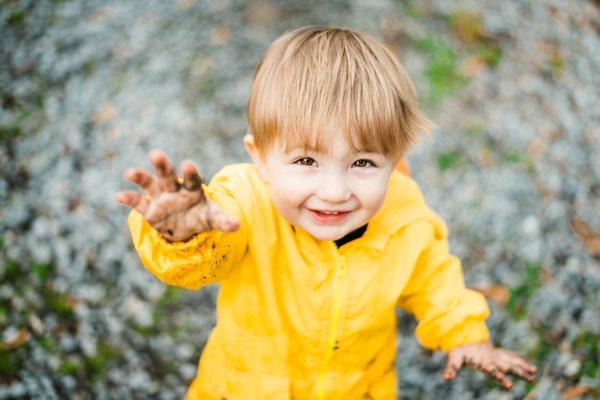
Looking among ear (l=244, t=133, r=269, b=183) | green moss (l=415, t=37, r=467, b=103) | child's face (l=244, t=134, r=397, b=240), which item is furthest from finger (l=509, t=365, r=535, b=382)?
green moss (l=415, t=37, r=467, b=103)

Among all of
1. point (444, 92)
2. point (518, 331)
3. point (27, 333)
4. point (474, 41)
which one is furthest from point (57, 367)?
point (474, 41)

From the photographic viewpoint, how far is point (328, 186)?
1913 millimetres

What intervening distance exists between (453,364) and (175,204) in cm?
140

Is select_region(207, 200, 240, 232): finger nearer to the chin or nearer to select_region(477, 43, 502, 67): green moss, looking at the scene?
the chin

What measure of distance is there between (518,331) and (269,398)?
2.10m

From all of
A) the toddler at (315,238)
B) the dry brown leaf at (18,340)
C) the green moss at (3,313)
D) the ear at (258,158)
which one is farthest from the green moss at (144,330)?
the ear at (258,158)

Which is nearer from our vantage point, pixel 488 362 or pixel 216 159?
pixel 488 362

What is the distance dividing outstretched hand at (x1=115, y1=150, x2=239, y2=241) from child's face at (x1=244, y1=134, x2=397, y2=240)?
34 centimetres

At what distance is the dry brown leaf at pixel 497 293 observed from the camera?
3.94 m

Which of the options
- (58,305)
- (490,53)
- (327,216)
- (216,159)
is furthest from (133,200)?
(490,53)

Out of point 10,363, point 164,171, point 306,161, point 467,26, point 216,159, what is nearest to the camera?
point 164,171

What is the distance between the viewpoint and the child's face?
1.92 metres

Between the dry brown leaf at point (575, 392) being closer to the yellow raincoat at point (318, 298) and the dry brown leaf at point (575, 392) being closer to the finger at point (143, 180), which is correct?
the yellow raincoat at point (318, 298)

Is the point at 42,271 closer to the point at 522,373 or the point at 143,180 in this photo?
the point at 143,180
